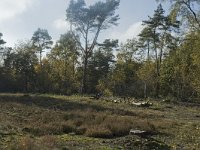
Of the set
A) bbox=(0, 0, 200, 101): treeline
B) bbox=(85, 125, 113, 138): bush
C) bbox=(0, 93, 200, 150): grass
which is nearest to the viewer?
bbox=(0, 93, 200, 150): grass

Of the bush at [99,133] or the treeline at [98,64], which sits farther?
the treeline at [98,64]

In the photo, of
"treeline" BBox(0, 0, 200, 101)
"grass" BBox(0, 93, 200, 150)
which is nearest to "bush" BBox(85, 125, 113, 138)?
"grass" BBox(0, 93, 200, 150)

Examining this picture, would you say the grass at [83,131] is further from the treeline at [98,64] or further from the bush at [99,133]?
the treeline at [98,64]

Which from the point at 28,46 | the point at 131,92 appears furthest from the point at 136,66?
the point at 28,46

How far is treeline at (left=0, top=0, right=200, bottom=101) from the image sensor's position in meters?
61.7

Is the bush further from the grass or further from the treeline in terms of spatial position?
the treeline

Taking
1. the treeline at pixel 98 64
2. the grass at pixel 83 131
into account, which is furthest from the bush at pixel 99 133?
the treeline at pixel 98 64

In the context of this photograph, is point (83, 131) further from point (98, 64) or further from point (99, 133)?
point (98, 64)

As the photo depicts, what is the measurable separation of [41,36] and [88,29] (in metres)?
31.0

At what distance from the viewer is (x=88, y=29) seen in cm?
6159

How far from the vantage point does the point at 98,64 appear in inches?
3580

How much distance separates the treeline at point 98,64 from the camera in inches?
2427

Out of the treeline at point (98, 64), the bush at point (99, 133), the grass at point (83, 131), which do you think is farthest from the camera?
the treeline at point (98, 64)

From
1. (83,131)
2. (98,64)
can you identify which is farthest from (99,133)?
(98,64)
